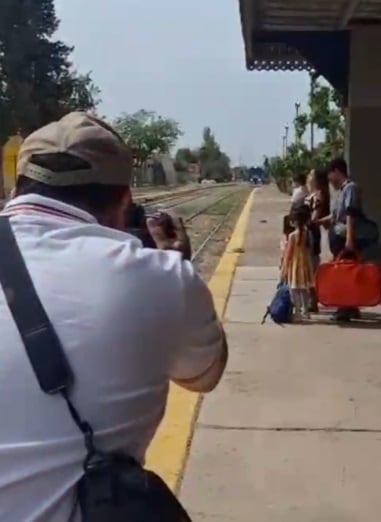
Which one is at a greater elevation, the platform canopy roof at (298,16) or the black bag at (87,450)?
the platform canopy roof at (298,16)

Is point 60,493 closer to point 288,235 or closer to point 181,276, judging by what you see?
point 181,276

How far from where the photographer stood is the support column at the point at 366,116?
14086 mm

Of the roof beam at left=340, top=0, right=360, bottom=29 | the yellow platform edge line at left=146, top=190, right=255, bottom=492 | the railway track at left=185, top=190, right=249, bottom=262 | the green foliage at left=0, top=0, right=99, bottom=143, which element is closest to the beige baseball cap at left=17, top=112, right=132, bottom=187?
the yellow platform edge line at left=146, top=190, right=255, bottom=492

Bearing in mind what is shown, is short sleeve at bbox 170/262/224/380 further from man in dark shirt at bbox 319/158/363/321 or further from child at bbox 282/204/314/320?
child at bbox 282/204/314/320

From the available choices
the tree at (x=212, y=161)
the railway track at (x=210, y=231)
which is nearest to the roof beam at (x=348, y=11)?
the railway track at (x=210, y=231)

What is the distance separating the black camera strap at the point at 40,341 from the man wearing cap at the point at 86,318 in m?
0.01

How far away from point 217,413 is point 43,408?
15.6ft

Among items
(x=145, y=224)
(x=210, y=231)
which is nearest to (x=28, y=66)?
(x=210, y=231)

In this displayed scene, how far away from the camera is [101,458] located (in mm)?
1936

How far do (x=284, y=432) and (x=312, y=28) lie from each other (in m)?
8.54

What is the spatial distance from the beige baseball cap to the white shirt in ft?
0.17

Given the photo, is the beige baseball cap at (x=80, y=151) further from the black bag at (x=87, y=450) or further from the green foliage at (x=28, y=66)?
the green foliage at (x=28, y=66)

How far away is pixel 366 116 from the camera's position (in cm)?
1441

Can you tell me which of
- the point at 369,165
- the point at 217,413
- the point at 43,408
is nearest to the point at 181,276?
the point at 43,408
